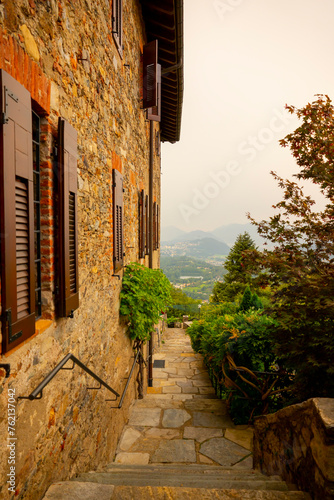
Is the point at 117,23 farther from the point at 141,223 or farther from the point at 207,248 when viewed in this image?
the point at 207,248

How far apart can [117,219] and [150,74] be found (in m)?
3.42

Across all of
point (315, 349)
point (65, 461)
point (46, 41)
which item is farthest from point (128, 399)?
point (46, 41)

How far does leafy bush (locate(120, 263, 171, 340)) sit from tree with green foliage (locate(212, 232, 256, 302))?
47.8 feet

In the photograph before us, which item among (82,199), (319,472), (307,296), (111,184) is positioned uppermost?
(111,184)

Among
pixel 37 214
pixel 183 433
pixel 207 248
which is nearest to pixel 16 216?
pixel 37 214

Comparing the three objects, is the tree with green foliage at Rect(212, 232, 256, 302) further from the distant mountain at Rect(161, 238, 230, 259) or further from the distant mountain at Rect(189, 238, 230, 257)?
the distant mountain at Rect(189, 238, 230, 257)

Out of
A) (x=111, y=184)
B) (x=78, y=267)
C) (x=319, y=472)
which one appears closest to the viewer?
(x=319, y=472)

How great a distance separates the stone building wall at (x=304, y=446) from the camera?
178 cm

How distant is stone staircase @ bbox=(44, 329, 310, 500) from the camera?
1.97 metres

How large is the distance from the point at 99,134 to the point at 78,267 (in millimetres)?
1543

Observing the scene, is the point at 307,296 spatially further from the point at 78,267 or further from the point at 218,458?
the point at 78,267

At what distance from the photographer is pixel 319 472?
185 cm

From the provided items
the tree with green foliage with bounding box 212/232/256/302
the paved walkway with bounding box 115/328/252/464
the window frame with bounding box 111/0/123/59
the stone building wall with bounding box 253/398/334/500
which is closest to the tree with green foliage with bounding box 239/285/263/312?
the paved walkway with bounding box 115/328/252/464

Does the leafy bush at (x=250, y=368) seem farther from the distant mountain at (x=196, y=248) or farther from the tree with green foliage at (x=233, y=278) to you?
the distant mountain at (x=196, y=248)
